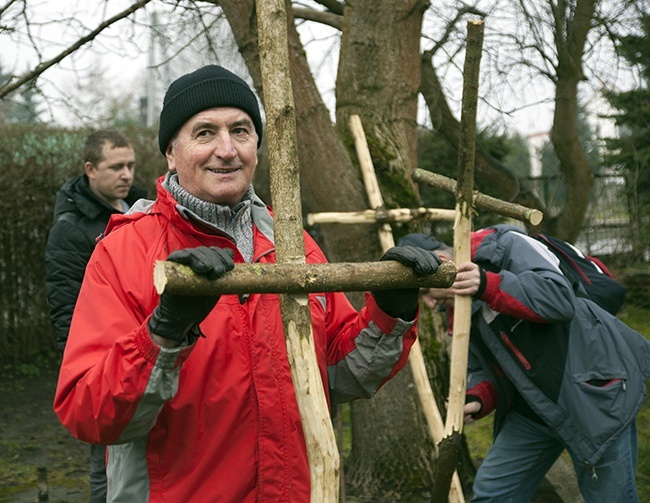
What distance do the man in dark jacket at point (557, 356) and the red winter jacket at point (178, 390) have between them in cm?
124

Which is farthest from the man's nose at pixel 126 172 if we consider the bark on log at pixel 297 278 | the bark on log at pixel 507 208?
the bark on log at pixel 297 278

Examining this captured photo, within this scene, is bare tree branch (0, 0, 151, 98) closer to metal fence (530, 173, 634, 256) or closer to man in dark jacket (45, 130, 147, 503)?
man in dark jacket (45, 130, 147, 503)

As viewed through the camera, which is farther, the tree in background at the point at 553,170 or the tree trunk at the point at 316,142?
the tree in background at the point at 553,170

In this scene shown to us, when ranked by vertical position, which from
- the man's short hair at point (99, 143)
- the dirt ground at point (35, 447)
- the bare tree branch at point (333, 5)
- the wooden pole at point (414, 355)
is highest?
the bare tree branch at point (333, 5)

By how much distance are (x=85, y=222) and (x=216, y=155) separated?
101 inches

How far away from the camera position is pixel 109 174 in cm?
467

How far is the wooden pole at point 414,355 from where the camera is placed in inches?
161

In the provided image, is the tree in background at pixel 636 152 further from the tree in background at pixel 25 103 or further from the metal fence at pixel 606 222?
the tree in background at pixel 25 103

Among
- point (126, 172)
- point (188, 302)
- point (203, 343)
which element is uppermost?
point (126, 172)

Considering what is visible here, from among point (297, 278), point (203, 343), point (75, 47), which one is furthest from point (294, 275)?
point (75, 47)

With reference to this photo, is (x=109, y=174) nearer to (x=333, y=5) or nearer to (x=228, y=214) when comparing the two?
(x=228, y=214)

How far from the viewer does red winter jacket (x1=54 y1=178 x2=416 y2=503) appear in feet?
6.34

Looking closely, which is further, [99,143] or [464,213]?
[99,143]

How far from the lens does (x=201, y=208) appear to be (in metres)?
2.27
